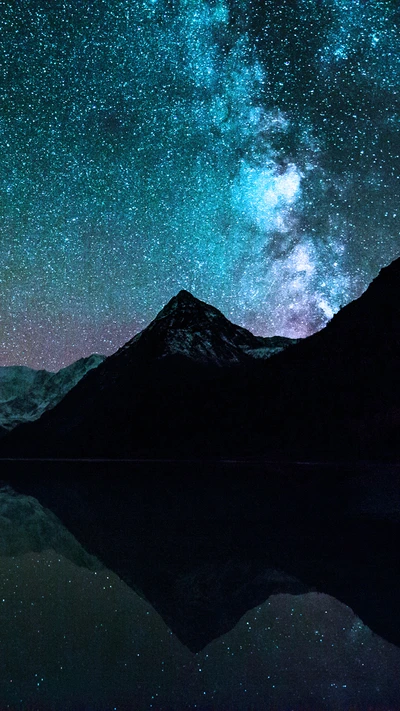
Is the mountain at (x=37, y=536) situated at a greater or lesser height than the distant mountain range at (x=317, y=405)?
lesser

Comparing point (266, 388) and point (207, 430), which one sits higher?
point (266, 388)

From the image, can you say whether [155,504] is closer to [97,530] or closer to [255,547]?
[97,530]

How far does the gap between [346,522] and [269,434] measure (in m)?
133

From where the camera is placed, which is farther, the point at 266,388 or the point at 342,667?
the point at 266,388

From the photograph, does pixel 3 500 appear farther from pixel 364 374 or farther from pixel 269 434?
pixel 364 374

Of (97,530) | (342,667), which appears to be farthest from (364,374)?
(342,667)

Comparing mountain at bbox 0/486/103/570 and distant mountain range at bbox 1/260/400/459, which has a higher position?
distant mountain range at bbox 1/260/400/459

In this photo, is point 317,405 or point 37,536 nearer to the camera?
point 37,536

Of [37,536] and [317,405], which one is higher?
[317,405]

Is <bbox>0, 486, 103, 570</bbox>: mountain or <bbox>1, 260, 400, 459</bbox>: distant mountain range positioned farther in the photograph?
<bbox>1, 260, 400, 459</bbox>: distant mountain range

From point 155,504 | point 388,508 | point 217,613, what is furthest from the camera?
point 155,504

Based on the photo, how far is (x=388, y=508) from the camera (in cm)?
2912

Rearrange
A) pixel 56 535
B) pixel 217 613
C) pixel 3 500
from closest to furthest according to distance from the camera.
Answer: pixel 217 613 < pixel 56 535 < pixel 3 500

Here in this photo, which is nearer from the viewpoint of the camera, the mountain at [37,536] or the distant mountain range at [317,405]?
the mountain at [37,536]
